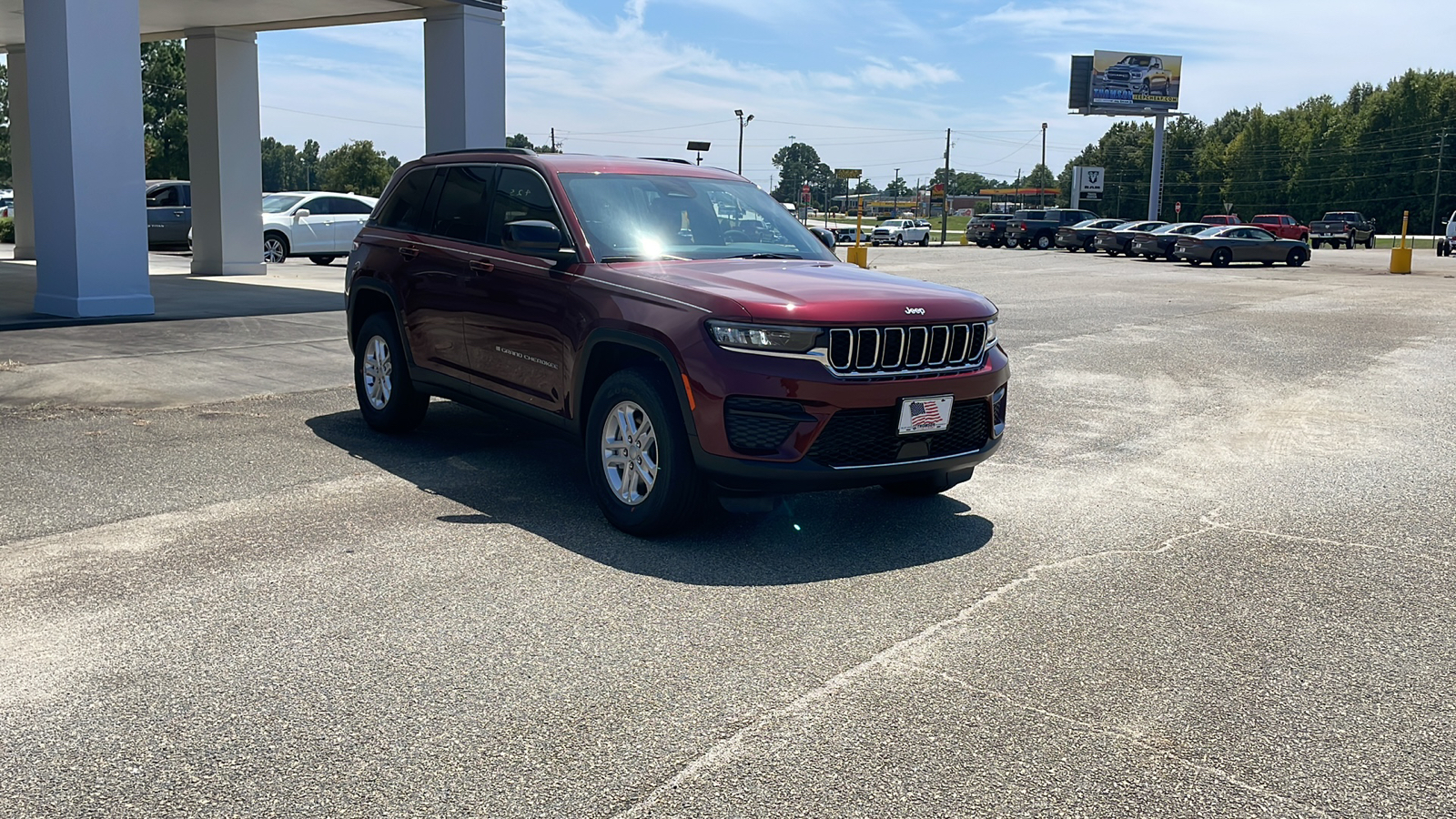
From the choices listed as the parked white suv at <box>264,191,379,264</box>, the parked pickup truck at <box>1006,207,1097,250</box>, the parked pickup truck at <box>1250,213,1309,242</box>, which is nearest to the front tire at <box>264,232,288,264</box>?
the parked white suv at <box>264,191,379,264</box>

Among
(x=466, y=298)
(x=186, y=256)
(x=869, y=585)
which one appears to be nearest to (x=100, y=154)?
(x=466, y=298)

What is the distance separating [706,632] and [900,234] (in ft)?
205

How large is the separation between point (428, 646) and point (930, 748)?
183cm

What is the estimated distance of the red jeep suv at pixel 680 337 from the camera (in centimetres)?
564

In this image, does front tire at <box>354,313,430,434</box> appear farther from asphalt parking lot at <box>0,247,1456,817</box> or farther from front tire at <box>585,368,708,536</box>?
front tire at <box>585,368,708,536</box>

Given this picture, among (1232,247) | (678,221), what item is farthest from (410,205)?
(1232,247)

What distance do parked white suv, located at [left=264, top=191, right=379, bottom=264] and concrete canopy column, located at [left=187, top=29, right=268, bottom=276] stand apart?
158 inches

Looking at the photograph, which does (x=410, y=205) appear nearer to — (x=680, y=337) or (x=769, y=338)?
(x=680, y=337)

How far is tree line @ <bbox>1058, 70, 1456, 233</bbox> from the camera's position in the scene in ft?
345

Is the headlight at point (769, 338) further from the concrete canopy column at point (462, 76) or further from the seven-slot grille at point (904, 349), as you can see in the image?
the concrete canopy column at point (462, 76)

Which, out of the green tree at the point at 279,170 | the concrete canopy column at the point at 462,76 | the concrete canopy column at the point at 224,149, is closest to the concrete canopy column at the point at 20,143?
the concrete canopy column at the point at 224,149

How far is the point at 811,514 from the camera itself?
6633 mm

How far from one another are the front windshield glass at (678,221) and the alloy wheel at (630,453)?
0.91 m

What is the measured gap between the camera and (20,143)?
2391cm
